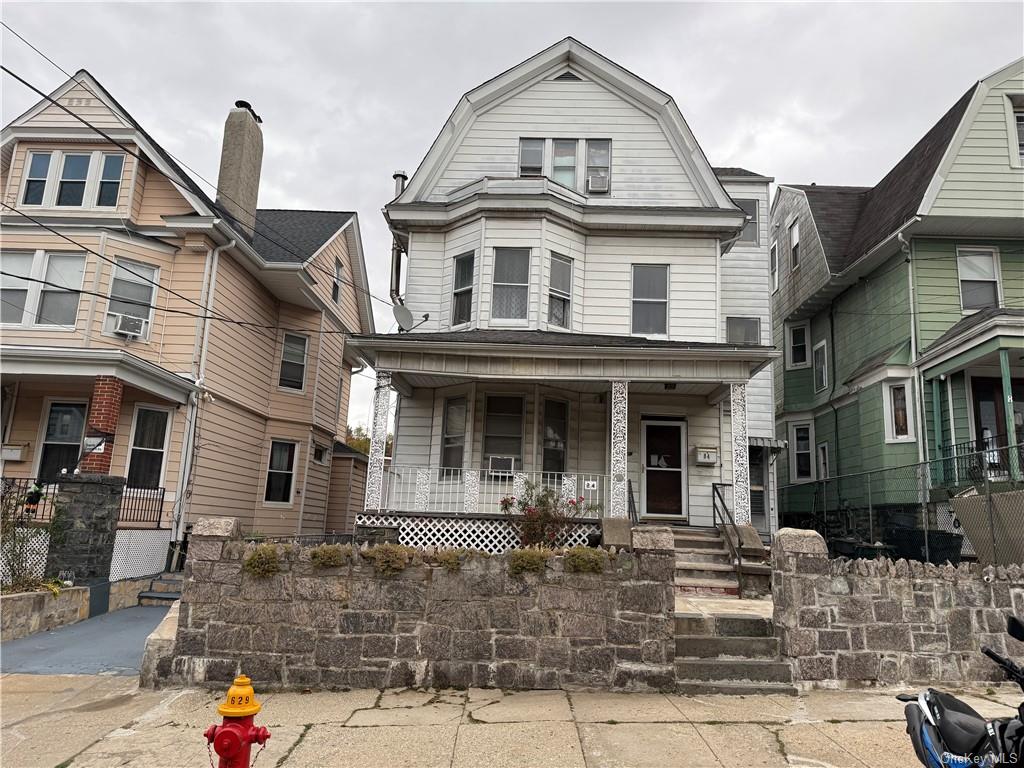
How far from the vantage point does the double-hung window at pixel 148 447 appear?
12312mm

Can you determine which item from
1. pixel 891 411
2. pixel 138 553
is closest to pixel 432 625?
pixel 138 553

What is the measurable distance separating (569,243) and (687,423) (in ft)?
14.1

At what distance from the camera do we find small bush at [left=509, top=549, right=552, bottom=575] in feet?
19.3

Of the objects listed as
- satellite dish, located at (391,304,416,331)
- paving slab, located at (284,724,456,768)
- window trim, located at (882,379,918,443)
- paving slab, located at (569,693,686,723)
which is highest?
satellite dish, located at (391,304,416,331)

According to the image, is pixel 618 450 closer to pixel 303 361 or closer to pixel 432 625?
pixel 432 625

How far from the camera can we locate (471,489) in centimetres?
1073

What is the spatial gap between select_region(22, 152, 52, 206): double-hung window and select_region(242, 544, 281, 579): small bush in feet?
38.1

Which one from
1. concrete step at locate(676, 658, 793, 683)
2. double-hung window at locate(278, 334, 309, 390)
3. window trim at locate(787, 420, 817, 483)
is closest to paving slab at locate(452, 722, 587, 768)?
concrete step at locate(676, 658, 793, 683)

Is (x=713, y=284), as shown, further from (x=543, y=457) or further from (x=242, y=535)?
(x=242, y=535)

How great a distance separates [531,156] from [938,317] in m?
9.33

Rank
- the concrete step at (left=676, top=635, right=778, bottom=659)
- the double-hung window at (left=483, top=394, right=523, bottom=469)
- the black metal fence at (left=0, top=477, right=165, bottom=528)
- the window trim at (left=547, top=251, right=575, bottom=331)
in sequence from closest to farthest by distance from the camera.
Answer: the concrete step at (left=676, top=635, right=778, bottom=659) < the black metal fence at (left=0, top=477, right=165, bottom=528) < the double-hung window at (left=483, top=394, right=523, bottom=469) < the window trim at (left=547, top=251, right=575, bottom=331)

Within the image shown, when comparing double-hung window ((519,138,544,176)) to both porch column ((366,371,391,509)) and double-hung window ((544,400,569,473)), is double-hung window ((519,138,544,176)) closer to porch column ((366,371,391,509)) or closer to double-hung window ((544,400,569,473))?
double-hung window ((544,400,569,473))

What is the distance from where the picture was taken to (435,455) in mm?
12320

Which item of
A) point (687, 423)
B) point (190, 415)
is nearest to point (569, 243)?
point (687, 423)
